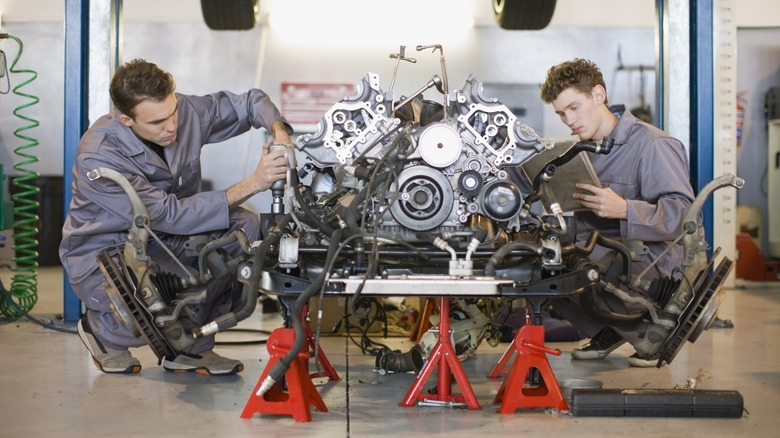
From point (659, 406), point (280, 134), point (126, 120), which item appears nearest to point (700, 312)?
point (659, 406)

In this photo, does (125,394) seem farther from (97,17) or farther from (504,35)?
(504,35)

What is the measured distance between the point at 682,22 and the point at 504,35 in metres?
3.45

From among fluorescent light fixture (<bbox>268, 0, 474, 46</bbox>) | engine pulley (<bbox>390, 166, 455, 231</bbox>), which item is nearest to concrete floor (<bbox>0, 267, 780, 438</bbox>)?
engine pulley (<bbox>390, 166, 455, 231</bbox>)

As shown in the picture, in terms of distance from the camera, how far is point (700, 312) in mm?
2922

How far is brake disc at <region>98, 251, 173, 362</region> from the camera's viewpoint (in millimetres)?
3027

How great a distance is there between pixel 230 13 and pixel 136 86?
2429mm

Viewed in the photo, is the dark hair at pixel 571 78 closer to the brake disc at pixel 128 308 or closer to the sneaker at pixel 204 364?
the sneaker at pixel 204 364

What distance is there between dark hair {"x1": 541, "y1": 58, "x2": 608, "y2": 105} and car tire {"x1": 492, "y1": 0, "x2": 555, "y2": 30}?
2027 mm

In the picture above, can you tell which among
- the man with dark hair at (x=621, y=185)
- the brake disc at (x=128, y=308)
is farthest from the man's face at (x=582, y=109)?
the brake disc at (x=128, y=308)

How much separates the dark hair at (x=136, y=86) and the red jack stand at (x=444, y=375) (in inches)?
55.0

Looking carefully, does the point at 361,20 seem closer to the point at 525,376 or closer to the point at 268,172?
the point at 268,172

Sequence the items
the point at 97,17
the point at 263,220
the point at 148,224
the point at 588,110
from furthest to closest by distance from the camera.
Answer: the point at 97,17 < the point at 588,110 < the point at 148,224 < the point at 263,220

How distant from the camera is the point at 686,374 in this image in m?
3.33

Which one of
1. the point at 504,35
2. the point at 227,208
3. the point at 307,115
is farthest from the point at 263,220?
the point at 504,35
